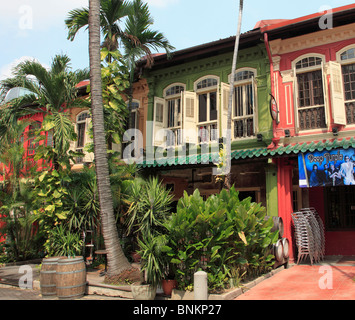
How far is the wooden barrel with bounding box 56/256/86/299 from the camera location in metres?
7.52

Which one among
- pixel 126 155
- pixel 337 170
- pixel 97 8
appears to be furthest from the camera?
pixel 126 155

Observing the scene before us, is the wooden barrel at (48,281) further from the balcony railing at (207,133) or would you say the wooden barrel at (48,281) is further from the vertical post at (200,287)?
the balcony railing at (207,133)

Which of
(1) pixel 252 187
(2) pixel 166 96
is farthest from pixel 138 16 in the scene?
(1) pixel 252 187

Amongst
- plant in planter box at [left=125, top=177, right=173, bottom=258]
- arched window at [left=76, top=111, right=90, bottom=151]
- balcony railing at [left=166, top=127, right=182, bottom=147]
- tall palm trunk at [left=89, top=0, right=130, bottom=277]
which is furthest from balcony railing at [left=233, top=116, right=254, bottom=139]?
arched window at [left=76, top=111, right=90, bottom=151]

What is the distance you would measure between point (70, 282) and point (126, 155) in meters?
8.07

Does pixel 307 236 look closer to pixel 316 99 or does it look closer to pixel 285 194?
pixel 285 194

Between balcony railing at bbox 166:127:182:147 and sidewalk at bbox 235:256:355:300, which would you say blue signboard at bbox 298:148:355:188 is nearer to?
sidewalk at bbox 235:256:355:300

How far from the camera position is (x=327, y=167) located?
9836 millimetres

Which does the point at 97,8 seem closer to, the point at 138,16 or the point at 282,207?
the point at 138,16

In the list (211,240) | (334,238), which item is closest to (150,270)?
(211,240)

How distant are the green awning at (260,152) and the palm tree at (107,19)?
15.9ft

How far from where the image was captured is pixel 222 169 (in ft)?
32.4

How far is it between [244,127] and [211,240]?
6.05 meters

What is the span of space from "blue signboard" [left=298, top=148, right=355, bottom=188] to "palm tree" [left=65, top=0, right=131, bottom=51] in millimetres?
7974
